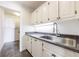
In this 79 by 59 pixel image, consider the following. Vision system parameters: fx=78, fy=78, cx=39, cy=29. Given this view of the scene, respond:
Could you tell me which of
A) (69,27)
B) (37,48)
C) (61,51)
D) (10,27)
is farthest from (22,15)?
(61,51)

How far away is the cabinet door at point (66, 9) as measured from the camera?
4.94 feet

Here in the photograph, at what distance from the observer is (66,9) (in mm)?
1642

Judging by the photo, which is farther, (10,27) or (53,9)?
(10,27)

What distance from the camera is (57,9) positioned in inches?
74.8

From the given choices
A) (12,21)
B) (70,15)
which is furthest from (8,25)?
(70,15)

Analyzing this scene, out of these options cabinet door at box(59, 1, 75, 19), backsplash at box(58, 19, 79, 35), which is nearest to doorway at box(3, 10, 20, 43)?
backsplash at box(58, 19, 79, 35)

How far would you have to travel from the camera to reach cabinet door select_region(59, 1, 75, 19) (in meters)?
1.51

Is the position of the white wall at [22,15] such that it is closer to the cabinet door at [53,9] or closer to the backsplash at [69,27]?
the cabinet door at [53,9]

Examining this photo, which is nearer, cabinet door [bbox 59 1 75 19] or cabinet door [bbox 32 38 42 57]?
cabinet door [bbox 59 1 75 19]

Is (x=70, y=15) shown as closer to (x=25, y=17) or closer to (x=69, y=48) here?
(x=69, y=48)

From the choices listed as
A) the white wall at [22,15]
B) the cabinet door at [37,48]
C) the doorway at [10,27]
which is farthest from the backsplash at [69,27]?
the doorway at [10,27]

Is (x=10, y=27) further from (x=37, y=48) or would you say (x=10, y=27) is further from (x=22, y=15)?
(x=37, y=48)

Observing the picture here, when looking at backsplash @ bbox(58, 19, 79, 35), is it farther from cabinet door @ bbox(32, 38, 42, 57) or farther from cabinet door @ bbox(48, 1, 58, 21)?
cabinet door @ bbox(32, 38, 42, 57)

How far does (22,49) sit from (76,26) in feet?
9.67
